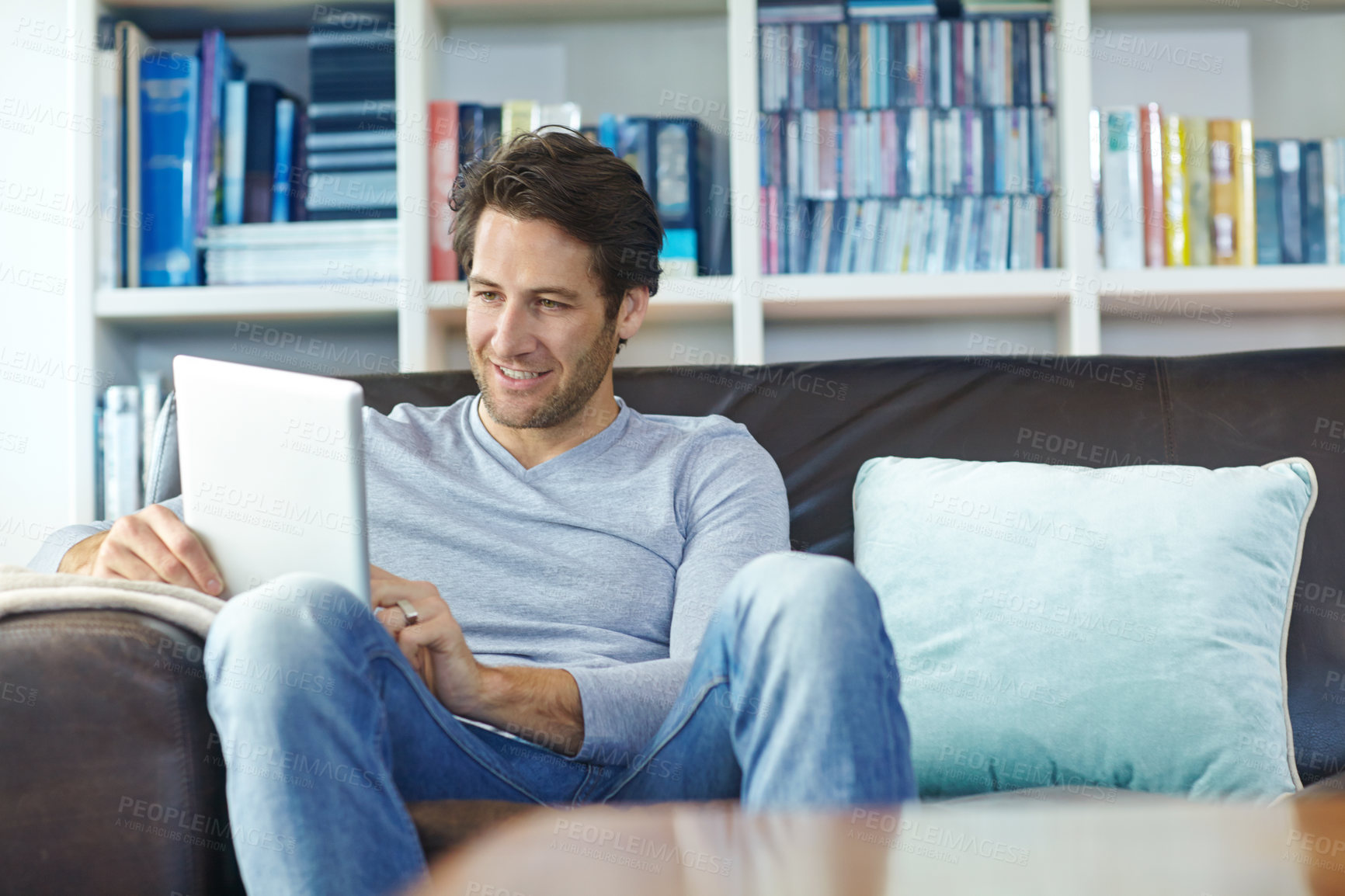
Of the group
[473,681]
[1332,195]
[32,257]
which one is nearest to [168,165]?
[32,257]

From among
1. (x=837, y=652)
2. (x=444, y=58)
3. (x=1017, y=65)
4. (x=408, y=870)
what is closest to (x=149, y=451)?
(x=444, y=58)

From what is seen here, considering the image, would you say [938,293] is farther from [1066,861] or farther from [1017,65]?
[1066,861]

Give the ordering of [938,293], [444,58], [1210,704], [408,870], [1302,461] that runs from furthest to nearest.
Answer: [444,58], [938,293], [1302,461], [1210,704], [408,870]

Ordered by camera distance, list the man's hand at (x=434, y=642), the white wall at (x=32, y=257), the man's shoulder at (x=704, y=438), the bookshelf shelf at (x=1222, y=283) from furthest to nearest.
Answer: the white wall at (x=32, y=257), the bookshelf shelf at (x=1222, y=283), the man's shoulder at (x=704, y=438), the man's hand at (x=434, y=642)

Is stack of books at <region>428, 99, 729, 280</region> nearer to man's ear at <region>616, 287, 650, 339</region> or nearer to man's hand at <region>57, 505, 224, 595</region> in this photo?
man's ear at <region>616, 287, 650, 339</region>

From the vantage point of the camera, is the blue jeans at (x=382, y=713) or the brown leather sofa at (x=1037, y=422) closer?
the blue jeans at (x=382, y=713)

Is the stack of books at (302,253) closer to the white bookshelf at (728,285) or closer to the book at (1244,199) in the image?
the white bookshelf at (728,285)

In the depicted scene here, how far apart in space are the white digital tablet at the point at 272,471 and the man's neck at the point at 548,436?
440 mm

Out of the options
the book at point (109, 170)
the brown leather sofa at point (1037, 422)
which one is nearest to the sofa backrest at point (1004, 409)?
the brown leather sofa at point (1037, 422)

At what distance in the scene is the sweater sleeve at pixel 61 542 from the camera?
116cm

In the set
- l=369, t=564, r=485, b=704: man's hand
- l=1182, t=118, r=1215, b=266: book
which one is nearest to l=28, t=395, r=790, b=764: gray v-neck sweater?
l=369, t=564, r=485, b=704: man's hand

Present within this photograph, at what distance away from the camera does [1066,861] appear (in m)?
0.43

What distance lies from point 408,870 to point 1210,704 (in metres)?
Result: 0.78

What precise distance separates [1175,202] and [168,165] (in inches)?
66.2
